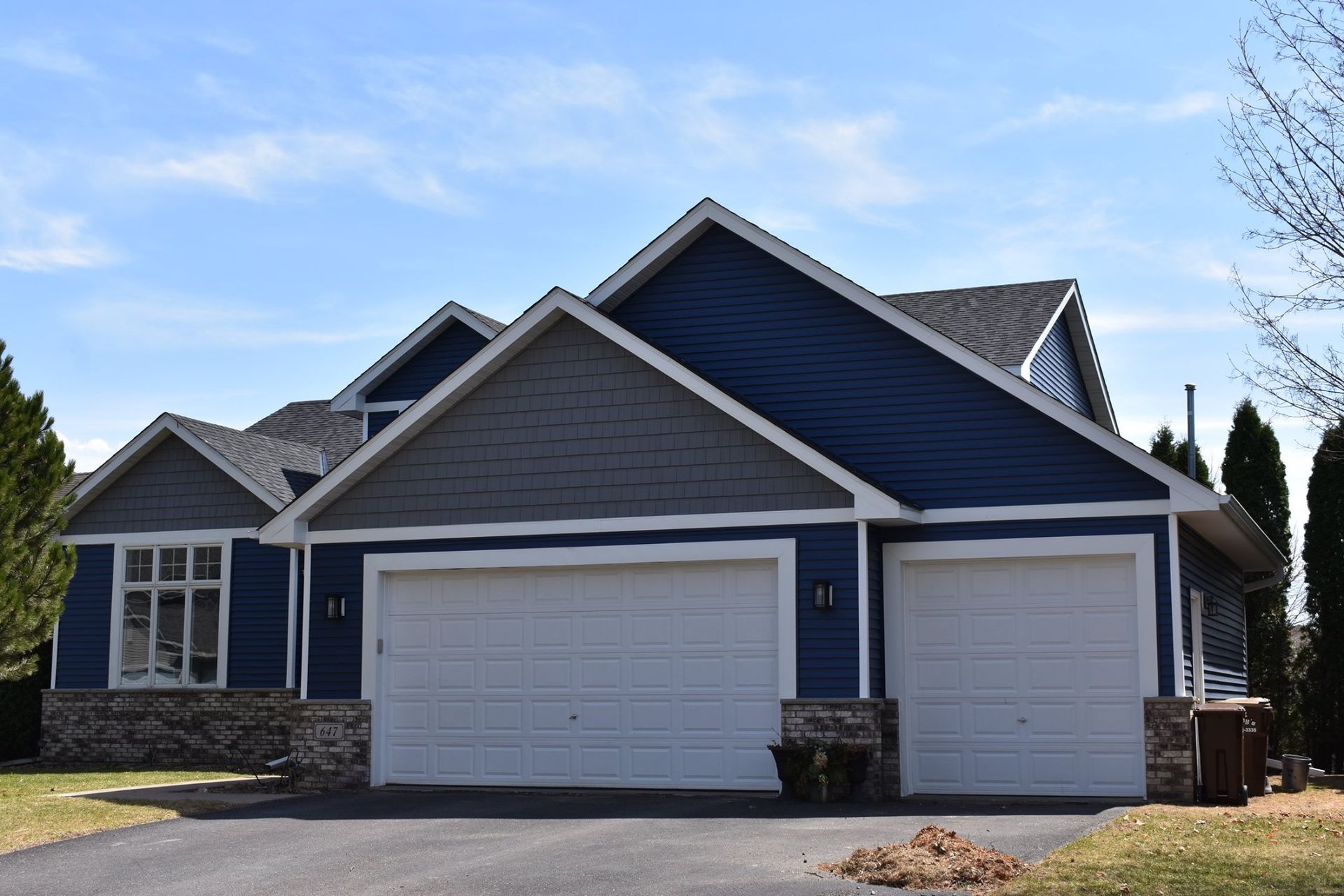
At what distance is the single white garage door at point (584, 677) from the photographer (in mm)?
15312

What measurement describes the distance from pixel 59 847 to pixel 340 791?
4437 mm

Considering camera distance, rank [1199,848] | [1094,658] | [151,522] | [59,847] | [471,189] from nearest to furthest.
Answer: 1. [1199,848]
2. [59,847]
3. [471,189]
4. [1094,658]
5. [151,522]

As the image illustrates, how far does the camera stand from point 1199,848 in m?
10.4

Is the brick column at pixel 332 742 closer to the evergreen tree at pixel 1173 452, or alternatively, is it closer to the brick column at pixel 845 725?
the brick column at pixel 845 725

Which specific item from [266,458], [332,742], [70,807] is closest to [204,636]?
[266,458]

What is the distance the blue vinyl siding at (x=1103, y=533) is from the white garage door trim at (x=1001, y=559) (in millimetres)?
51

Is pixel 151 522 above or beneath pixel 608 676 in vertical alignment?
A: above

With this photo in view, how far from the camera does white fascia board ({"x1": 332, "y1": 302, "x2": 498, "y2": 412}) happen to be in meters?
21.9

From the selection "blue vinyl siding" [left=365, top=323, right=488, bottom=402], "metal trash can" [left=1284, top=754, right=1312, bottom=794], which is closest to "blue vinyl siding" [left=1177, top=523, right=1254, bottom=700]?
"metal trash can" [left=1284, top=754, right=1312, bottom=794]

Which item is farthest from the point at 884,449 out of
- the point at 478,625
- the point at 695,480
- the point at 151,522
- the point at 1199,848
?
Answer: the point at 151,522

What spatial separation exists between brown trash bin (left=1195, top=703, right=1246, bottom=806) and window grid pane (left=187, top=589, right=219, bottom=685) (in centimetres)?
1362

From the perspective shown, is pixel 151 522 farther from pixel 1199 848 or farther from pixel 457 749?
pixel 1199 848

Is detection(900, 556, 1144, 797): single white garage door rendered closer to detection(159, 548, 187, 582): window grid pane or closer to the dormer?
the dormer

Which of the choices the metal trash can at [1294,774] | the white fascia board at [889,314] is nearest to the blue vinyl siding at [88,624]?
the white fascia board at [889,314]
